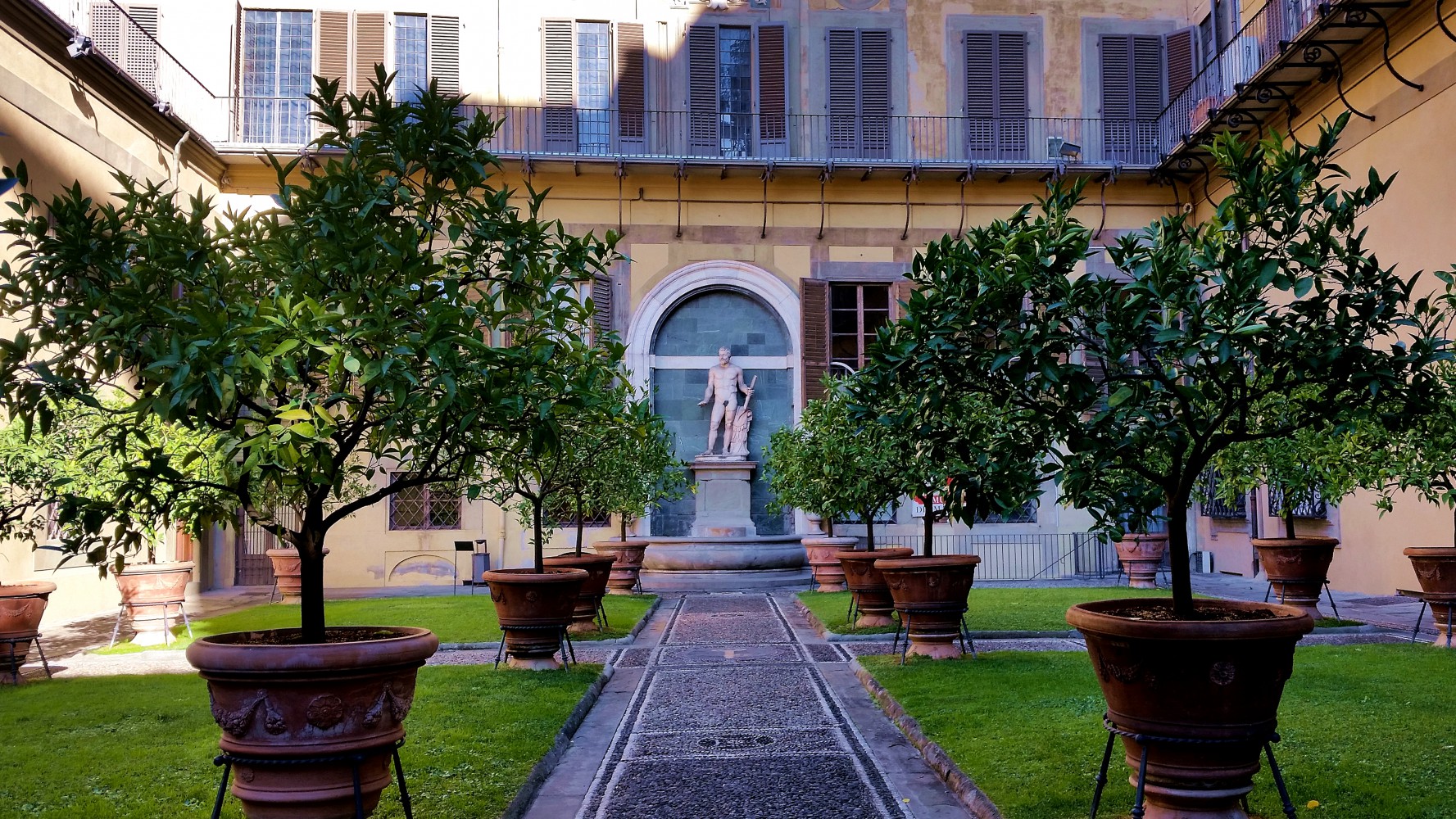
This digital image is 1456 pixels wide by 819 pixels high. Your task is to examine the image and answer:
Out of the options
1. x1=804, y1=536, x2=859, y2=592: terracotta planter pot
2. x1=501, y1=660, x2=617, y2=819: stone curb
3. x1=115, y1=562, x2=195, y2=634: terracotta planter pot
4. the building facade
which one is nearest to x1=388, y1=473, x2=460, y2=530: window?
the building facade

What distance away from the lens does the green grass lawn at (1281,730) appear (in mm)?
5223

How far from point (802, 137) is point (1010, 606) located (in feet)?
39.8

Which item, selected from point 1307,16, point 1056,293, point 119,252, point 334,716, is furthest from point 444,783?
point 1307,16

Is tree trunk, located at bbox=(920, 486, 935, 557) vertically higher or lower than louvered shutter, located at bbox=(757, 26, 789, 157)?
lower

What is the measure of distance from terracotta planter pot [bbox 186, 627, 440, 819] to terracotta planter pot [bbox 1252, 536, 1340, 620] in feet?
34.2

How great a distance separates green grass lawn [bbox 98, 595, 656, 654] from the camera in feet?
41.0

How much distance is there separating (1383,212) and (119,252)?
16872 mm

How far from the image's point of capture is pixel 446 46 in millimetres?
23547

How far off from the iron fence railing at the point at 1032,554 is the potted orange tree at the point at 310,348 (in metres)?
18.3

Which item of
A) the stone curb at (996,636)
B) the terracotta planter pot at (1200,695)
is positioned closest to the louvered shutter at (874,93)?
the stone curb at (996,636)

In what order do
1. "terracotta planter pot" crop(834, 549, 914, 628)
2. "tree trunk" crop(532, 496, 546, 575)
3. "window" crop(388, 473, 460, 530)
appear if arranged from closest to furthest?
"tree trunk" crop(532, 496, 546, 575)
"terracotta planter pot" crop(834, 549, 914, 628)
"window" crop(388, 473, 460, 530)

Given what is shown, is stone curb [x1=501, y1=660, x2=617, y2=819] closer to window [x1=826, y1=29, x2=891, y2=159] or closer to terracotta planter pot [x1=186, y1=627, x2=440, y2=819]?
terracotta planter pot [x1=186, y1=627, x2=440, y2=819]

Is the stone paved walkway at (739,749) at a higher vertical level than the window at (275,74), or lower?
lower

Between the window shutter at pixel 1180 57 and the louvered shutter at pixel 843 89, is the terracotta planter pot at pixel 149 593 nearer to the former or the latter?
the louvered shutter at pixel 843 89
